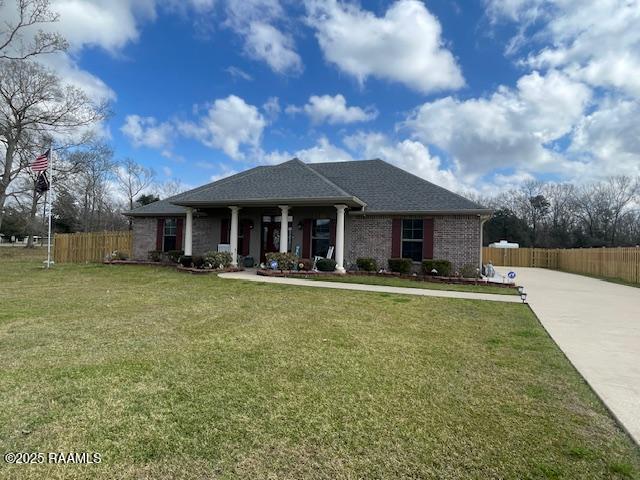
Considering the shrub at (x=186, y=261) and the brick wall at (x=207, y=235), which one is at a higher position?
the brick wall at (x=207, y=235)

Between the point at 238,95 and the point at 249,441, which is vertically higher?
the point at 238,95

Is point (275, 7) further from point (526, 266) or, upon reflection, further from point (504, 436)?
point (526, 266)

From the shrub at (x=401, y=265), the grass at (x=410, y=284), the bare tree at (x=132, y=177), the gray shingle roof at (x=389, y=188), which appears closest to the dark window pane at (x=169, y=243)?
the gray shingle roof at (x=389, y=188)

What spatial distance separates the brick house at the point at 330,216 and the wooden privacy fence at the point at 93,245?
2555mm

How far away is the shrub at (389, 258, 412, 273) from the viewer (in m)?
14.8

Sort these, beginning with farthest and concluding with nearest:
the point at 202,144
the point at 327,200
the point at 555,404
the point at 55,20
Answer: the point at 202,144
the point at 55,20
the point at 327,200
the point at 555,404

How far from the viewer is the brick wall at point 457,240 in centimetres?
1464

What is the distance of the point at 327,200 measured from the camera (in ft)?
46.2

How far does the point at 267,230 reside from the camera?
1761 centimetres

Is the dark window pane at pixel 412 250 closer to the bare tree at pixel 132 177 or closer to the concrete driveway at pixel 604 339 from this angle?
the concrete driveway at pixel 604 339

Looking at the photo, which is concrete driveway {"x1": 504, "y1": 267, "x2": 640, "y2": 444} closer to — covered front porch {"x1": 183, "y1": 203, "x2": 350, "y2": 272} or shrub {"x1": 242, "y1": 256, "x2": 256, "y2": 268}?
covered front porch {"x1": 183, "y1": 203, "x2": 350, "y2": 272}

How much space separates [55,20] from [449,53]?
21677mm

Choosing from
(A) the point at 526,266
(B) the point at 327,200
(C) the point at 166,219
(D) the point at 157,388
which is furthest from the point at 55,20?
(A) the point at 526,266

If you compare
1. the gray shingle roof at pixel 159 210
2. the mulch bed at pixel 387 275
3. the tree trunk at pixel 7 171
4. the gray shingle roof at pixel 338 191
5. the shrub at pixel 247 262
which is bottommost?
the mulch bed at pixel 387 275
